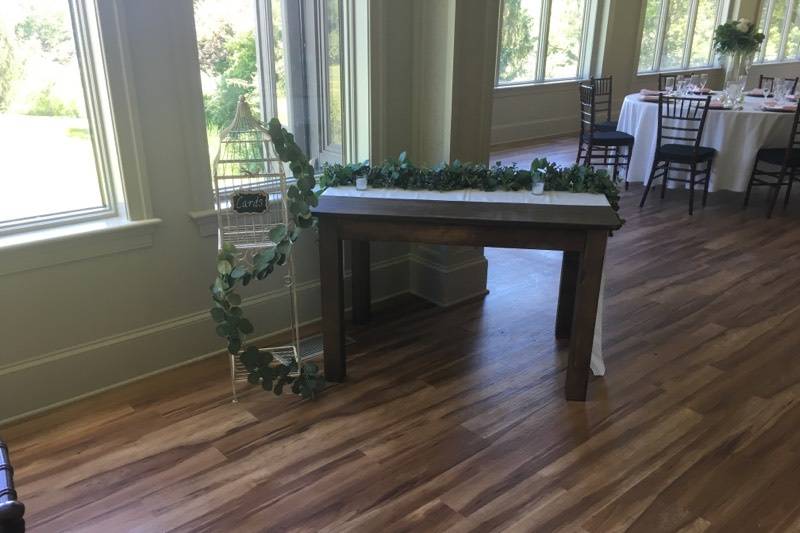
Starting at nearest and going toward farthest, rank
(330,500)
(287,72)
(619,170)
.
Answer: (330,500) → (287,72) → (619,170)

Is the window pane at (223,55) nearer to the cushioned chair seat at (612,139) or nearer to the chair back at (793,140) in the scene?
the cushioned chair seat at (612,139)


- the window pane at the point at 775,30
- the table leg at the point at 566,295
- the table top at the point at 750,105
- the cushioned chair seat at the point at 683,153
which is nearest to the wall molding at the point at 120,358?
the table leg at the point at 566,295

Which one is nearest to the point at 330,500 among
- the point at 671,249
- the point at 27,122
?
the point at 27,122

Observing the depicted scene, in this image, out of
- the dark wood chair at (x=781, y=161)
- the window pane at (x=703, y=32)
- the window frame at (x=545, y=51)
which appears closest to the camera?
the dark wood chair at (x=781, y=161)

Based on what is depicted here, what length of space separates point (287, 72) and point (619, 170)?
13.9 ft

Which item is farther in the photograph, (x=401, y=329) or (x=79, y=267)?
(x=401, y=329)

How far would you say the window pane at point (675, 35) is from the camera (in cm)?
943

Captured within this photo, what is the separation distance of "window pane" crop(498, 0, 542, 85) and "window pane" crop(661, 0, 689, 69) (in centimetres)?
266

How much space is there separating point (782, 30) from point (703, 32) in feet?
7.33

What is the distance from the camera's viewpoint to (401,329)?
10.5ft

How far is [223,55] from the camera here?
9.14ft

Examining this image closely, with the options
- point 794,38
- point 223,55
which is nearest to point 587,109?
point 223,55

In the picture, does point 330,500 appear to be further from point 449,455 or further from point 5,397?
point 5,397

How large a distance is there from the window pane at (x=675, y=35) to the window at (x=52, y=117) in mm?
9177
